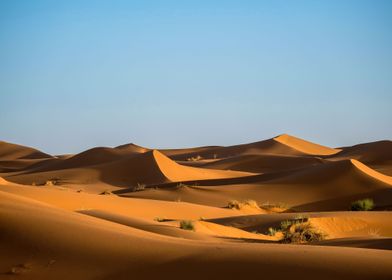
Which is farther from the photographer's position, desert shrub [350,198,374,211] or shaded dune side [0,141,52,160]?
shaded dune side [0,141,52,160]

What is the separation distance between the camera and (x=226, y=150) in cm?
8238

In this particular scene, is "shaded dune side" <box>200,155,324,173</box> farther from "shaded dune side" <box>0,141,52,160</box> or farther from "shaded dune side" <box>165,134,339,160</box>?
"shaded dune side" <box>0,141,52,160</box>

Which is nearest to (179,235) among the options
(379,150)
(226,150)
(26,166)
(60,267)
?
(60,267)

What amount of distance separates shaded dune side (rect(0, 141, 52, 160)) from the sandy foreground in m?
39.1

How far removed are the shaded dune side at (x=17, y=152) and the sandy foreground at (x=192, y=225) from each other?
128 ft

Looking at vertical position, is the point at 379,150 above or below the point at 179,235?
above

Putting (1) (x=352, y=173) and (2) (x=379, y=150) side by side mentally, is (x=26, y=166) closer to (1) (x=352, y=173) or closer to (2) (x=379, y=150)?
(2) (x=379, y=150)

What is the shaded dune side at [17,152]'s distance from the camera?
271 ft

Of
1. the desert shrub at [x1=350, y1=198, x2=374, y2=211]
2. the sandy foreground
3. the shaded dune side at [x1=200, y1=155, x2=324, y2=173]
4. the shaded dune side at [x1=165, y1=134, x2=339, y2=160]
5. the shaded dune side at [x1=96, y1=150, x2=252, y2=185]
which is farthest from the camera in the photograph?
the shaded dune side at [x1=165, y1=134, x2=339, y2=160]

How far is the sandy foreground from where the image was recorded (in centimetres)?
689

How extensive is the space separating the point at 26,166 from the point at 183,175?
25.2 meters

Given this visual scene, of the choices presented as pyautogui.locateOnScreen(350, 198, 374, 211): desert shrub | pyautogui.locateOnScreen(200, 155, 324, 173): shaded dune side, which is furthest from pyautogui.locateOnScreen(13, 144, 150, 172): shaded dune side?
pyautogui.locateOnScreen(350, 198, 374, 211): desert shrub

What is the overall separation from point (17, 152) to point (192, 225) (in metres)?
76.2

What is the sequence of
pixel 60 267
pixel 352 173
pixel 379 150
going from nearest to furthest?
pixel 60 267 → pixel 352 173 → pixel 379 150
